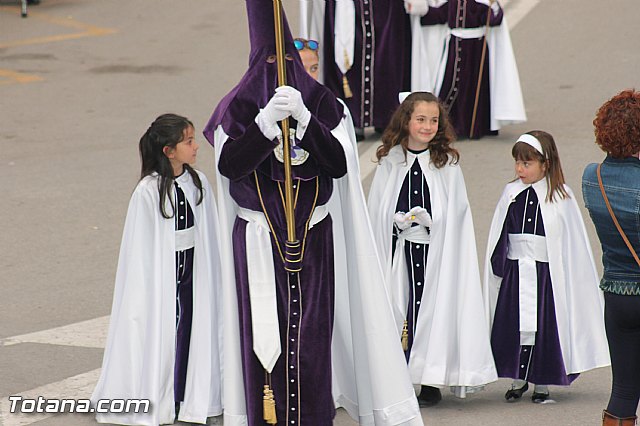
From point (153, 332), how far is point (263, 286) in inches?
36.8

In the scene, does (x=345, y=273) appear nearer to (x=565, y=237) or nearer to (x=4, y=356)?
(x=565, y=237)

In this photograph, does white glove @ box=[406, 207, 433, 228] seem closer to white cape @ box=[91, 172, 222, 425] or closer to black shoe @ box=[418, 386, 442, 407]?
black shoe @ box=[418, 386, 442, 407]

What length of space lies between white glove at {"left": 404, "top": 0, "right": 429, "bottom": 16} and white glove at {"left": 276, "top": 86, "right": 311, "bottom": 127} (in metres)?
6.75

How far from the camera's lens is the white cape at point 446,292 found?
686 cm

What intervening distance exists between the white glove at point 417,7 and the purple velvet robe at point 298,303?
650cm

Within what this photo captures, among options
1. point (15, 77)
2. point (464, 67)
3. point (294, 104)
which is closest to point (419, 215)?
point (294, 104)

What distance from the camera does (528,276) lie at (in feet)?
22.7

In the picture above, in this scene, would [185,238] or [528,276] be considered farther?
[528,276]

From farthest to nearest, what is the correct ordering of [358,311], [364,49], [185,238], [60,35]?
1. [60,35]
2. [364,49]
3. [185,238]
4. [358,311]

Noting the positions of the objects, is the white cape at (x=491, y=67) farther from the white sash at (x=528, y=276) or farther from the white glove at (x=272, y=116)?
the white glove at (x=272, y=116)

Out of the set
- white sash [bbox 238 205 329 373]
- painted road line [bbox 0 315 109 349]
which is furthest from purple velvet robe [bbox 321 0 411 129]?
white sash [bbox 238 205 329 373]

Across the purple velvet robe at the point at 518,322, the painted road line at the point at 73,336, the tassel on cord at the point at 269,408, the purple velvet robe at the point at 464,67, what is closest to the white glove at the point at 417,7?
the purple velvet robe at the point at 464,67

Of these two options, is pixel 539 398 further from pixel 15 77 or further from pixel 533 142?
pixel 15 77

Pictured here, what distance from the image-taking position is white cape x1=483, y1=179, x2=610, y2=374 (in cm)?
691
